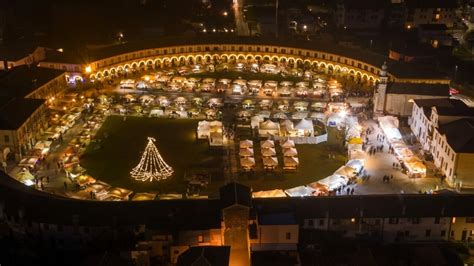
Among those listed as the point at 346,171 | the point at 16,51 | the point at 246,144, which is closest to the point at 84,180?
the point at 246,144

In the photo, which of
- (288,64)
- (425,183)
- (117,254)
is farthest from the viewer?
(288,64)

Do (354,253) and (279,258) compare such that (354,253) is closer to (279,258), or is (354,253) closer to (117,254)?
(279,258)

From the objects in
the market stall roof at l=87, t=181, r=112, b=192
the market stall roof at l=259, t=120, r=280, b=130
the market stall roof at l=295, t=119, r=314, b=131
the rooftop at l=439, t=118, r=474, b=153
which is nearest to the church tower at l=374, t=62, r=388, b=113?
the market stall roof at l=295, t=119, r=314, b=131

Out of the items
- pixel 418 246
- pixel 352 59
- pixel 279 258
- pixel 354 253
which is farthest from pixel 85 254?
pixel 352 59

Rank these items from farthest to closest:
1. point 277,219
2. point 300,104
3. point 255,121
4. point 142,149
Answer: point 300,104
point 255,121
point 142,149
point 277,219

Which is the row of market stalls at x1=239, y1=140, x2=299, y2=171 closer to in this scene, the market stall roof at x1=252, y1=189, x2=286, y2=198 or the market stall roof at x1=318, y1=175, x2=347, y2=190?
the market stall roof at x1=318, y1=175, x2=347, y2=190

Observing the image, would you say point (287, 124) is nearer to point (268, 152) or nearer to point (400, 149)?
point (268, 152)
